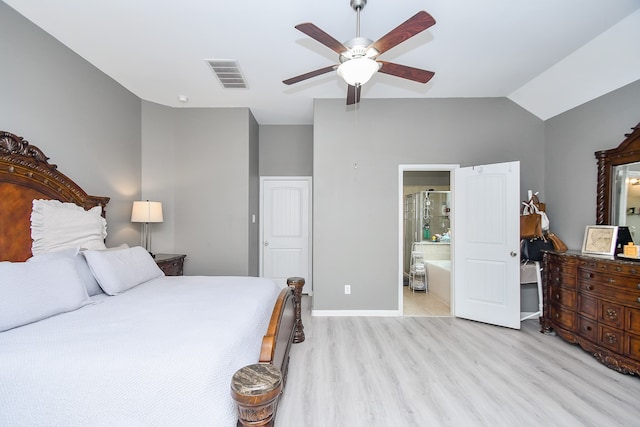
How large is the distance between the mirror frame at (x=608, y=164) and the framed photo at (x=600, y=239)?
0.17 meters

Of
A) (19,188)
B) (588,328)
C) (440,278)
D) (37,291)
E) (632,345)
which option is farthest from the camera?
(440,278)

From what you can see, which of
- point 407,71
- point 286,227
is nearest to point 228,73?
point 407,71

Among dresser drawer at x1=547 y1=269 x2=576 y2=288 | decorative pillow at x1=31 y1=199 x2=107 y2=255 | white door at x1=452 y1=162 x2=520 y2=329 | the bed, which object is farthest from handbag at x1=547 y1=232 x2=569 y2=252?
decorative pillow at x1=31 y1=199 x2=107 y2=255

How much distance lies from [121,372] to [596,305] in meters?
3.69

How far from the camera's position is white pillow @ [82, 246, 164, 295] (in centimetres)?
205

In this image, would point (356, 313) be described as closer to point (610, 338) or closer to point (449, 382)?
point (449, 382)

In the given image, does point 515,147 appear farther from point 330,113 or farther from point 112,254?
point 112,254

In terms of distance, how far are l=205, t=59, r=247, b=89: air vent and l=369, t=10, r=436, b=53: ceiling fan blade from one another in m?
1.76

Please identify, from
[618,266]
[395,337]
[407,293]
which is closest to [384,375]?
[395,337]

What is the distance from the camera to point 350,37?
2.44 m

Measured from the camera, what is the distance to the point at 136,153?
3650 millimetres

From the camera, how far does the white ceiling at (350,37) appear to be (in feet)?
6.89

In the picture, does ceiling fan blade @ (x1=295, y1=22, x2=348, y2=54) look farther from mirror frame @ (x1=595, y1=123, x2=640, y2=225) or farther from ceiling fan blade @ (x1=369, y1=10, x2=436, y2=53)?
mirror frame @ (x1=595, y1=123, x2=640, y2=225)

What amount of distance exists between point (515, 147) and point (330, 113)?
2.57 m
